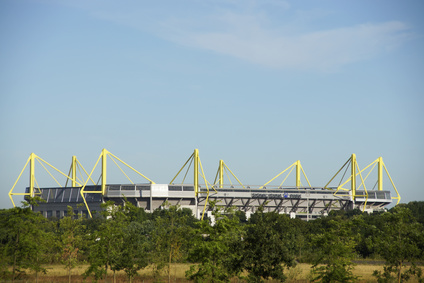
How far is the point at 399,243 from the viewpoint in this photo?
3334 centimetres

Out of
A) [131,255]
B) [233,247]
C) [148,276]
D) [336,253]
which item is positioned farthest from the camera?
[148,276]

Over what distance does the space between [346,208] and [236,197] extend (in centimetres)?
3505

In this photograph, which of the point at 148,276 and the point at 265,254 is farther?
the point at 148,276

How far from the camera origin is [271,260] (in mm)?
31266

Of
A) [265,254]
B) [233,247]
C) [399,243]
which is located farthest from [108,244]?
[399,243]

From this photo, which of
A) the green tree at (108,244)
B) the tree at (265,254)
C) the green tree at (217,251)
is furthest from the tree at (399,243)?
the green tree at (108,244)

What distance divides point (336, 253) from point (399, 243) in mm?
4407

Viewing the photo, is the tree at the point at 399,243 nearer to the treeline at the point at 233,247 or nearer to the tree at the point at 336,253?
the treeline at the point at 233,247

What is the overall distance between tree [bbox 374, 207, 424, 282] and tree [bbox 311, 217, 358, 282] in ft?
7.24

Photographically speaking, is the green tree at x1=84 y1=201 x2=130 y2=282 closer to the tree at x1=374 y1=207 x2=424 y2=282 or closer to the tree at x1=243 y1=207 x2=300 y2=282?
the tree at x1=243 y1=207 x2=300 y2=282

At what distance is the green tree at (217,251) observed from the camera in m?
29.7

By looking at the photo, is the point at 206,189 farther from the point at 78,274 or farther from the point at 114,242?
the point at 114,242

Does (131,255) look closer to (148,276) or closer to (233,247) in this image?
(233,247)

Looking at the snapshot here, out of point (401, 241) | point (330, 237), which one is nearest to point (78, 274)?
point (330, 237)
